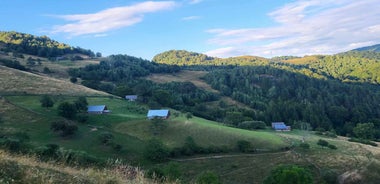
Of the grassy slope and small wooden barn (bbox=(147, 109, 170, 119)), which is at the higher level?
small wooden barn (bbox=(147, 109, 170, 119))

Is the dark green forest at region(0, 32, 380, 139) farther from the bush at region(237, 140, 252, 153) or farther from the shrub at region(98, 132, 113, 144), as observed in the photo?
the shrub at region(98, 132, 113, 144)

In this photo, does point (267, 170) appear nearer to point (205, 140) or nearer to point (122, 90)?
point (205, 140)

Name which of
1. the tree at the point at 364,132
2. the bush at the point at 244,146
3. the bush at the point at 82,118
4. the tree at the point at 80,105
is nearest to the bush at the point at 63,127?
the bush at the point at 82,118

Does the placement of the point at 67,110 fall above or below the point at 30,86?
below

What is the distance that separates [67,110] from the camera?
2734 inches

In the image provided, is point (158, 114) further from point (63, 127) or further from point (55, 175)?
point (55, 175)

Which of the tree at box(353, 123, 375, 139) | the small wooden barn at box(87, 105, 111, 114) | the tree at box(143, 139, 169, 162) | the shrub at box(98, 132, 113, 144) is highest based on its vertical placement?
the small wooden barn at box(87, 105, 111, 114)

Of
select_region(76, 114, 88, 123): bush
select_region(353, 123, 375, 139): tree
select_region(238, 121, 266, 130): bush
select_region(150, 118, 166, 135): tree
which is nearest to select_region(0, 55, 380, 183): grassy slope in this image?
select_region(150, 118, 166, 135): tree

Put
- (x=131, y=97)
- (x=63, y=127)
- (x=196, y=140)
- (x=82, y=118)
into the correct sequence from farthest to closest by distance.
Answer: (x=131, y=97)
(x=82, y=118)
(x=196, y=140)
(x=63, y=127)

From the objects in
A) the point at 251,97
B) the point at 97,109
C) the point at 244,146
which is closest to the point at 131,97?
the point at 97,109

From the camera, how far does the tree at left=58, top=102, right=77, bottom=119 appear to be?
227 feet

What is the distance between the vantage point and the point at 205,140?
66.4 meters

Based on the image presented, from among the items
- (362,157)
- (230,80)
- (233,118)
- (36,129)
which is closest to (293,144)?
(362,157)

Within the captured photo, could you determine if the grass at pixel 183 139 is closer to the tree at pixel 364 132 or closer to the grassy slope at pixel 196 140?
the grassy slope at pixel 196 140
